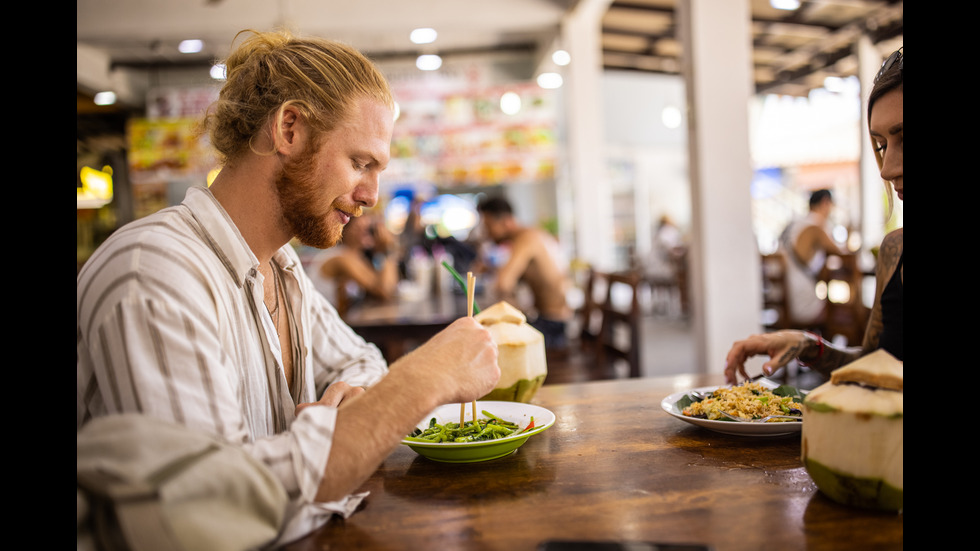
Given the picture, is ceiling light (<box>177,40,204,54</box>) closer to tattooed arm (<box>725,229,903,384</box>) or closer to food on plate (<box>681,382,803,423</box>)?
tattooed arm (<box>725,229,903,384</box>)

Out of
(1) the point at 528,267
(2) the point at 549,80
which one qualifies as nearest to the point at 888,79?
(1) the point at 528,267

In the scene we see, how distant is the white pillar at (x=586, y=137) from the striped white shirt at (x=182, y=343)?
653cm

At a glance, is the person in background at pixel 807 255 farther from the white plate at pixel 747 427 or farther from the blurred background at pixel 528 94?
the white plate at pixel 747 427

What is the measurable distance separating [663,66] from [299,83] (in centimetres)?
1078

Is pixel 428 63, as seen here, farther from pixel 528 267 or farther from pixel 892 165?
pixel 892 165

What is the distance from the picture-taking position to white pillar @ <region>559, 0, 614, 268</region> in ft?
24.2

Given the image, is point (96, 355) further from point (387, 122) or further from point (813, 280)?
point (813, 280)

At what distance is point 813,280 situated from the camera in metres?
5.18

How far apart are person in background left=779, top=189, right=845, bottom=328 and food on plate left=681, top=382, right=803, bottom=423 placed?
3785 mm

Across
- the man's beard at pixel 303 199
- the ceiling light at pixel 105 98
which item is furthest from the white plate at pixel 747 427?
the ceiling light at pixel 105 98

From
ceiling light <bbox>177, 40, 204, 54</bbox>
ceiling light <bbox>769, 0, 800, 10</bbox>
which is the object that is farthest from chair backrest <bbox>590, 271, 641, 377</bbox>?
ceiling light <bbox>177, 40, 204, 54</bbox>

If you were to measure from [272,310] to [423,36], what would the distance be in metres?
7.05
